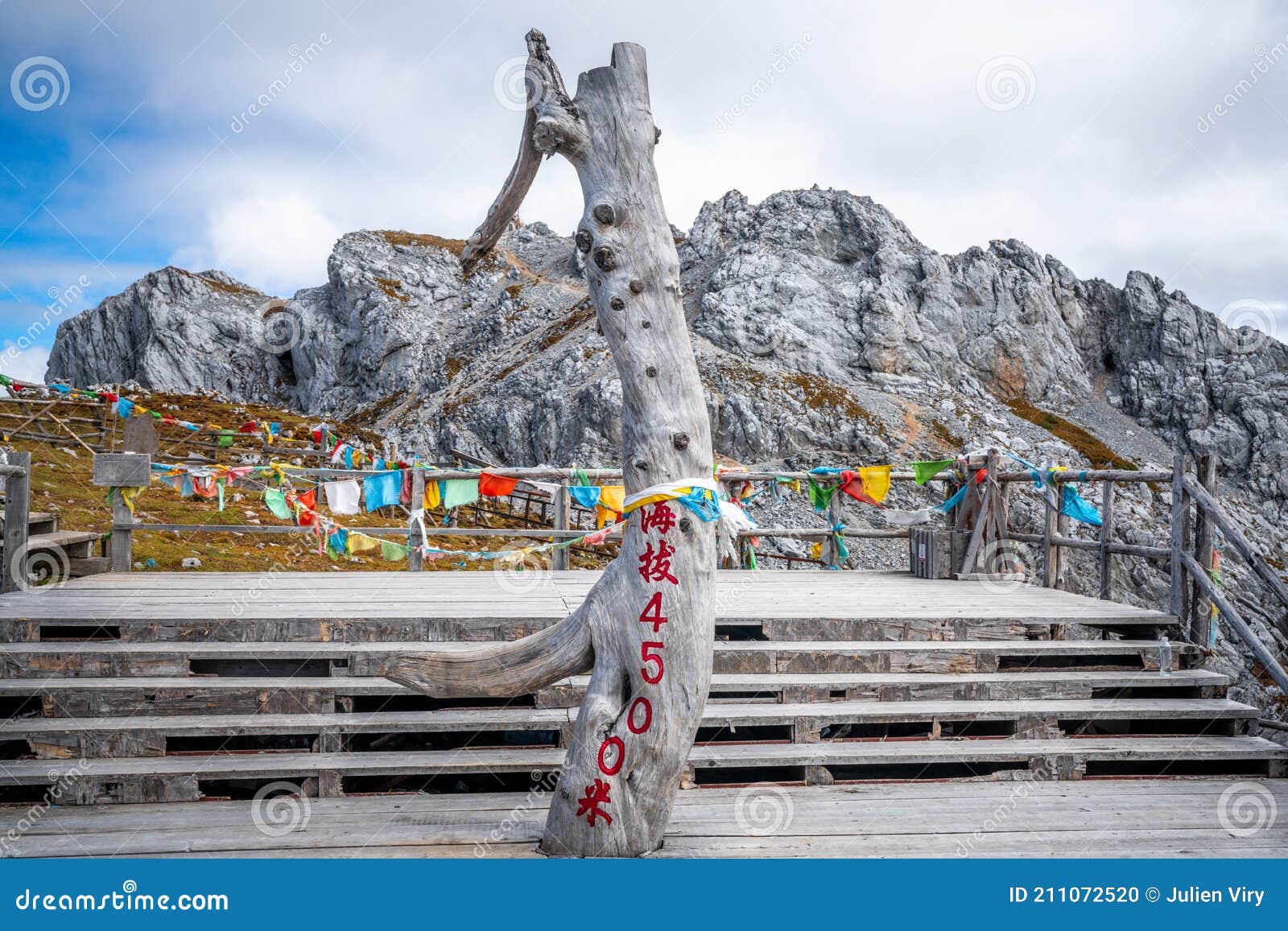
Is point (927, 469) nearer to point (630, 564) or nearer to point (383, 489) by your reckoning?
point (383, 489)

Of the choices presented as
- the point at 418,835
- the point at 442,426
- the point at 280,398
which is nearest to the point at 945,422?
the point at 442,426

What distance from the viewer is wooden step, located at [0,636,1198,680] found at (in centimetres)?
499

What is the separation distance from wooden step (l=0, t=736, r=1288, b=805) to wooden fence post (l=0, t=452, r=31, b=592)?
2.92 m

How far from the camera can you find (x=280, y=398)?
77500 millimetres

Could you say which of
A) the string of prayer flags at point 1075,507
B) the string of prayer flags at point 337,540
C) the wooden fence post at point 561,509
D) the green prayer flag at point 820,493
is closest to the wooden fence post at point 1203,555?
the string of prayer flags at point 1075,507

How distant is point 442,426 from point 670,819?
1973 inches

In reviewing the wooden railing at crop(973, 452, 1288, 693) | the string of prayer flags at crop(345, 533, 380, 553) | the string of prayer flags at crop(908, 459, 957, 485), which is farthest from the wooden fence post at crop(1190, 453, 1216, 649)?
the string of prayer flags at crop(345, 533, 380, 553)

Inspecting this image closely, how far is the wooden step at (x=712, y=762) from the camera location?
4.25 meters
